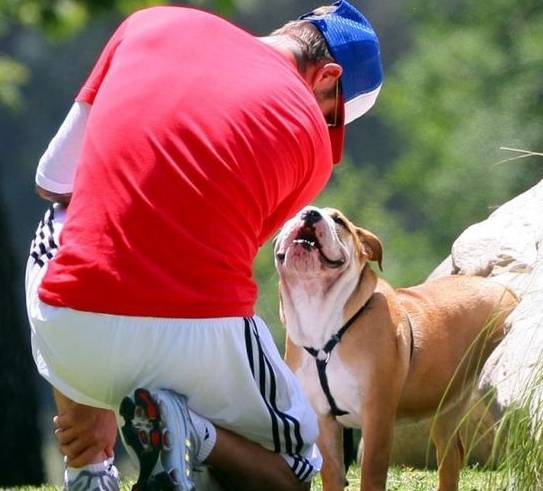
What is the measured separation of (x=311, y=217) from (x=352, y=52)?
138 centimetres

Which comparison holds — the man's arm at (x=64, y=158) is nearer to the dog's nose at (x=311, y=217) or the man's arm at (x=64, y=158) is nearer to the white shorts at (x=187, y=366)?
the white shorts at (x=187, y=366)

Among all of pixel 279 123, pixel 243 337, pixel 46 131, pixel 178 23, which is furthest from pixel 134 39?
pixel 46 131

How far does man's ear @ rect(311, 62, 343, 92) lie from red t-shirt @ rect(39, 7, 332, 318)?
266mm

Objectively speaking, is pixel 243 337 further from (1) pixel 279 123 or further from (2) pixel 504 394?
(2) pixel 504 394

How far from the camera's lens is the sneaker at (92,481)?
16.2 ft

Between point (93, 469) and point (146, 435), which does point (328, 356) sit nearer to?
point (93, 469)

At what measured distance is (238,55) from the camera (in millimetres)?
4586

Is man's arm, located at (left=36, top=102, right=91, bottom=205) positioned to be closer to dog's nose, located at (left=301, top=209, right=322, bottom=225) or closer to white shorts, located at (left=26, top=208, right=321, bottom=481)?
white shorts, located at (left=26, top=208, right=321, bottom=481)

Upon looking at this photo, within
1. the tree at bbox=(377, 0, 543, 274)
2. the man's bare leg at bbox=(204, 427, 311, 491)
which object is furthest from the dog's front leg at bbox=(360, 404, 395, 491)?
the tree at bbox=(377, 0, 543, 274)

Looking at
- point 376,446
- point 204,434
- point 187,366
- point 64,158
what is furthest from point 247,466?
point 376,446

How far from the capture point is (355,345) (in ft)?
20.9

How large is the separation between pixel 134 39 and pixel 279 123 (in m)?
0.55

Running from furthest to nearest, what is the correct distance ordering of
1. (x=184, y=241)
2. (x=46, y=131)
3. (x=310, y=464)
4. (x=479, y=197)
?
(x=46, y=131)
(x=479, y=197)
(x=310, y=464)
(x=184, y=241)

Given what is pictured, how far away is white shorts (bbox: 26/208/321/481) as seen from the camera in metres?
4.40
